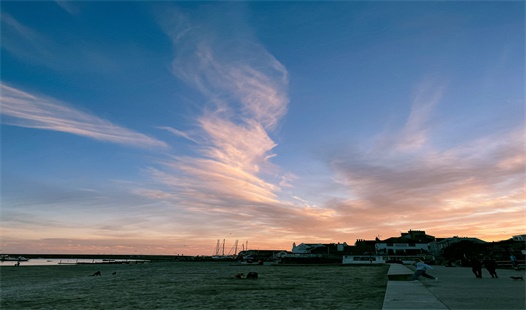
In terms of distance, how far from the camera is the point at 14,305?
25.2 metres

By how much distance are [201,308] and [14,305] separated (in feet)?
54.0

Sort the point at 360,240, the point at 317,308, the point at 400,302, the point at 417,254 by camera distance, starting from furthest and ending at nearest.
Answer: the point at 360,240, the point at 417,254, the point at 317,308, the point at 400,302

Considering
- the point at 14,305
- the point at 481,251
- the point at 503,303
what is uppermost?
the point at 481,251

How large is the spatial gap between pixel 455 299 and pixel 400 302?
322cm

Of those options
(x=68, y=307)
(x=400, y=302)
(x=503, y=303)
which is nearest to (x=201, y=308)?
(x=68, y=307)

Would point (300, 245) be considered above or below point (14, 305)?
above

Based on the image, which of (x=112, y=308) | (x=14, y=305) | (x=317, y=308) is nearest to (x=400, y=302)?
(x=317, y=308)

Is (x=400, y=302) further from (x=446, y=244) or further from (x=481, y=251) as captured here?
(x=446, y=244)

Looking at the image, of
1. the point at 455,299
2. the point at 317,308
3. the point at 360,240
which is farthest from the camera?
the point at 360,240

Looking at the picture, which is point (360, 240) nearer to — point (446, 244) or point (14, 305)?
point (446, 244)

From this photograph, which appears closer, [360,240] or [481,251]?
[481,251]

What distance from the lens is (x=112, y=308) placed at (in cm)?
2144

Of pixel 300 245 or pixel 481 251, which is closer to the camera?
pixel 481 251

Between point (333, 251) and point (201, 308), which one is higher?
point (333, 251)
